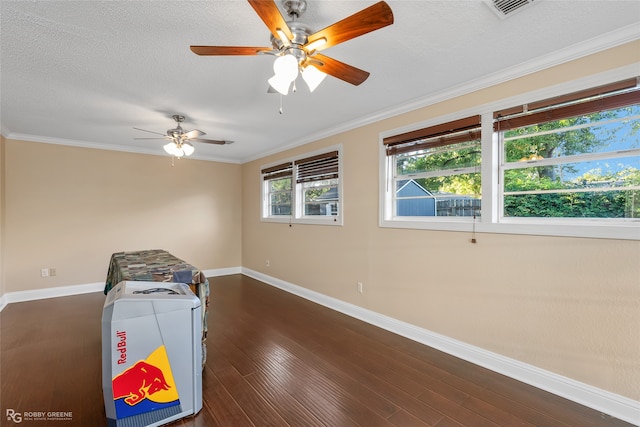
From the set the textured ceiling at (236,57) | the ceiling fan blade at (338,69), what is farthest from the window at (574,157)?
the ceiling fan blade at (338,69)

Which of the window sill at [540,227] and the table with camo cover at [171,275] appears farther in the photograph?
the table with camo cover at [171,275]

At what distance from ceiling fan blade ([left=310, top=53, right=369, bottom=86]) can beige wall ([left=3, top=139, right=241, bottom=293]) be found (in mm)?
4604

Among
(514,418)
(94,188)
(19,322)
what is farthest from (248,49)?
(94,188)

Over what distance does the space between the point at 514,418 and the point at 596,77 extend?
2347 mm

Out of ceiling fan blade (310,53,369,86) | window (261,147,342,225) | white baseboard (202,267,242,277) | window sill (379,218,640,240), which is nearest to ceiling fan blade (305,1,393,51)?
ceiling fan blade (310,53,369,86)

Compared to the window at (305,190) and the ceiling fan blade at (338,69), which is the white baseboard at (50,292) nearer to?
the window at (305,190)

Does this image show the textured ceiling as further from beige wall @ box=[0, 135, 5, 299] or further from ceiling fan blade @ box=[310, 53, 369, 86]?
beige wall @ box=[0, 135, 5, 299]

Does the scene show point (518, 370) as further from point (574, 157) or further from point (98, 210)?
point (98, 210)

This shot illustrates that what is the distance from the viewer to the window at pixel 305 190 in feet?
13.3

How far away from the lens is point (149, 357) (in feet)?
5.53

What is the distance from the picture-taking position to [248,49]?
155cm

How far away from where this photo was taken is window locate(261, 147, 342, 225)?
13.3ft

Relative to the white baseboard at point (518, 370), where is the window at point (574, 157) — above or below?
above

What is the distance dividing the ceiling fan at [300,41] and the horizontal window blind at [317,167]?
2.13m
